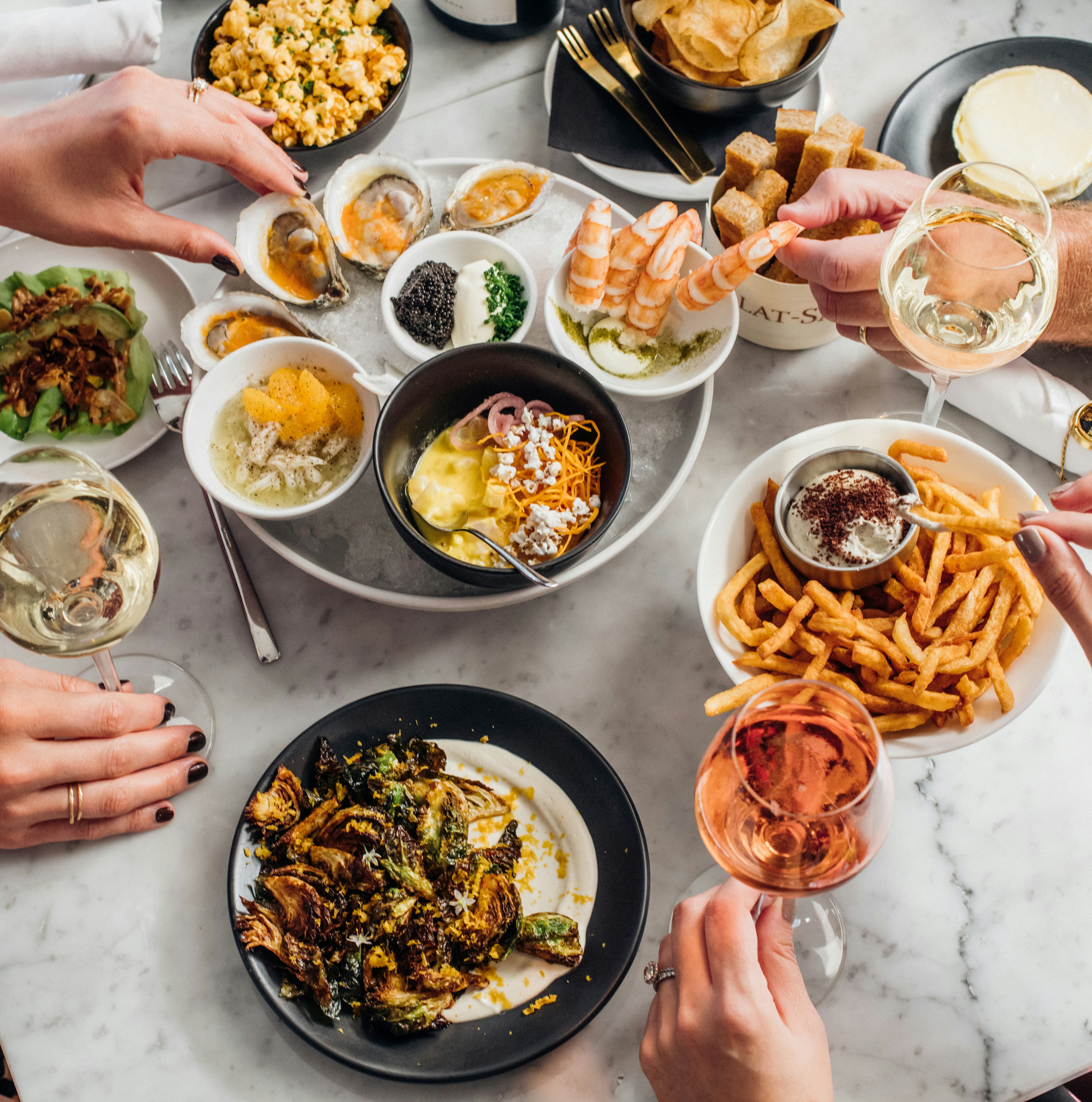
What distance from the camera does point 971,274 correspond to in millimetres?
1246

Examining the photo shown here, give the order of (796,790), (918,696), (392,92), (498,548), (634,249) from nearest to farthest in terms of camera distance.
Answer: (796,790) → (918,696) → (498,548) → (634,249) → (392,92)

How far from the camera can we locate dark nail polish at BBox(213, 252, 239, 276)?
5.07 ft

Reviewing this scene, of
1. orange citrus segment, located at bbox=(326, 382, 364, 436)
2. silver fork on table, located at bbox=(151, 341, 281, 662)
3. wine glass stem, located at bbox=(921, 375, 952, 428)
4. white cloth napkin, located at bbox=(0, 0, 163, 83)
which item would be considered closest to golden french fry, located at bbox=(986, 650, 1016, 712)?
wine glass stem, located at bbox=(921, 375, 952, 428)

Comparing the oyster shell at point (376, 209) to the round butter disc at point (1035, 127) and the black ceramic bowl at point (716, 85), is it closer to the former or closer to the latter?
the black ceramic bowl at point (716, 85)

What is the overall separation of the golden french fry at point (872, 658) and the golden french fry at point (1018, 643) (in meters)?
0.18

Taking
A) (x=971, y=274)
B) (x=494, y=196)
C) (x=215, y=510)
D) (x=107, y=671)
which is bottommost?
(x=107, y=671)

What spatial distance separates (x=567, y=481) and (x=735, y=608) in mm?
347

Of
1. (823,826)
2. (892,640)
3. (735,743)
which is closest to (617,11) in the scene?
(892,640)

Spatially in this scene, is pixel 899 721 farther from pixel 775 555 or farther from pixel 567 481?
pixel 567 481

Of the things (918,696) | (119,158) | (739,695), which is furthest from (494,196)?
(918,696)

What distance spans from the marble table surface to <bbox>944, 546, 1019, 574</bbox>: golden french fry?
39 cm

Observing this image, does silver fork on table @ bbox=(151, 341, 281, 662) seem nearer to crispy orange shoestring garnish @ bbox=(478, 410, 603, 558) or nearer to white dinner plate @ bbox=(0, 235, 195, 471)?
white dinner plate @ bbox=(0, 235, 195, 471)

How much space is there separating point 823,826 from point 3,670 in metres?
1.30

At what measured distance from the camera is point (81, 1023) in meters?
1.45
